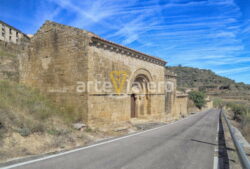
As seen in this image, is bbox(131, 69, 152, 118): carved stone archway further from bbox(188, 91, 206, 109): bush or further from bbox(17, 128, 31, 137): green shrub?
bbox(188, 91, 206, 109): bush

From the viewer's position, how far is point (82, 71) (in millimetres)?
8258

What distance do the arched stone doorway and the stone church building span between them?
1.34m

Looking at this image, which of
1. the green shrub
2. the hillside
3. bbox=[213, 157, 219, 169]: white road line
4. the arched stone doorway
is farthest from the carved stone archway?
the hillside

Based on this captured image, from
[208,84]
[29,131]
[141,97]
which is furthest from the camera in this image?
[208,84]

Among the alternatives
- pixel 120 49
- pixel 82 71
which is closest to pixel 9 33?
pixel 120 49

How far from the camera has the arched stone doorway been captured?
13226 mm

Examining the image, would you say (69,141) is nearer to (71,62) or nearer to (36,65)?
(71,62)

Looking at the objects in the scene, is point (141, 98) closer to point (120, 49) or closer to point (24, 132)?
point (120, 49)

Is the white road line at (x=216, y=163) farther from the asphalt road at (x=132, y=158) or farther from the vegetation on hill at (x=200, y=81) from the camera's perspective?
the vegetation on hill at (x=200, y=81)

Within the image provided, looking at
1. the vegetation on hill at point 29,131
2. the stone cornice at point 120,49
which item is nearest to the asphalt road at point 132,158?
the vegetation on hill at point 29,131

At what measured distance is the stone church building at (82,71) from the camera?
26.9 ft

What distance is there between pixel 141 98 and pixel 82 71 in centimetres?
693

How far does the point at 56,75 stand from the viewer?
30.6 ft

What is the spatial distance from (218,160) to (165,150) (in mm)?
1609
